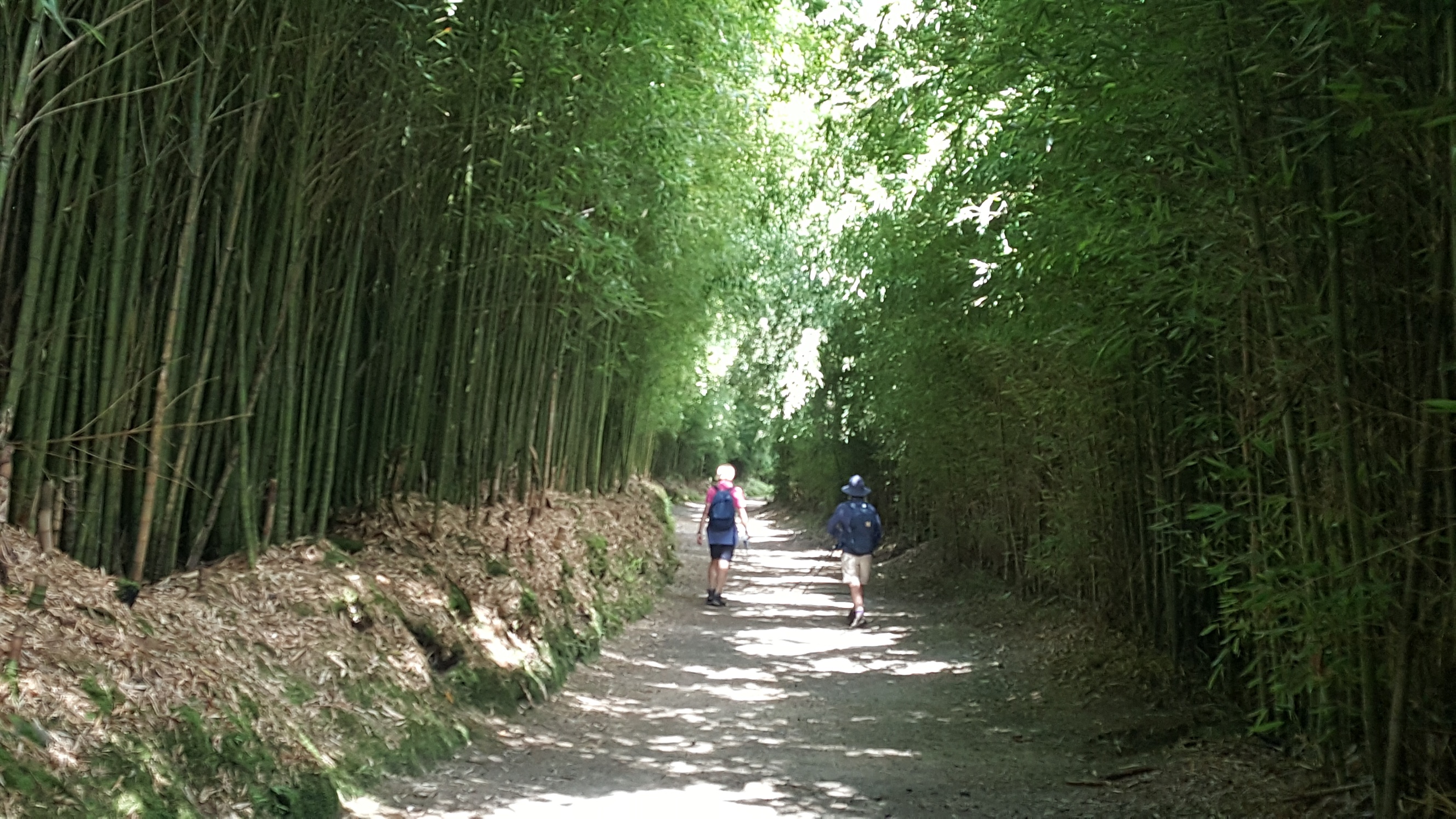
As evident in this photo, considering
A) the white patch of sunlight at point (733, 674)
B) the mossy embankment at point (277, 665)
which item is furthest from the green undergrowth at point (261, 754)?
the white patch of sunlight at point (733, 674)

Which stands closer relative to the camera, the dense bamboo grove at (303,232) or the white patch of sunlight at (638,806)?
the dense bamboo grove at (303,232)

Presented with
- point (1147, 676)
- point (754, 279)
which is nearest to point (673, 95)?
point (1147, 676)

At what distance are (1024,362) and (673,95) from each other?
2.57 meters

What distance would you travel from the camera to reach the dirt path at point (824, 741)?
168 inches

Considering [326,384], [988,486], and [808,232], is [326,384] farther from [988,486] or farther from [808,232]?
[808,232]

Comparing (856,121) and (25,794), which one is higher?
(856,121)

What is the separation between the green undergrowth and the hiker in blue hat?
12.4 ft

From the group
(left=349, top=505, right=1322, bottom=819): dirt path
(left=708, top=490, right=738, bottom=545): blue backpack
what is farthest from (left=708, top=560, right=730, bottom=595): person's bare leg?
(left=349, top=505, right=1322, bottom=819): dirt path

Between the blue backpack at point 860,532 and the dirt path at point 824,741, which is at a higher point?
the blue backpack at point 860,532

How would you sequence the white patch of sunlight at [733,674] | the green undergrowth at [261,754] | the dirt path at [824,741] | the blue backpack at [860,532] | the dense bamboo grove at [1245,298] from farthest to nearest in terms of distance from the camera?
1. the blue backpack at [860,532]
2. the white patch of sunlight at [733,674]
3. the dirt path at [824,741]
4. the dense bamboo grove at [1245,298]
5. the green undergrowth at [261,754]

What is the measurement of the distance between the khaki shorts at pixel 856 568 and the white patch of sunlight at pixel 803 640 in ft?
1.28

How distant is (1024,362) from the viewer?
7.25 meters

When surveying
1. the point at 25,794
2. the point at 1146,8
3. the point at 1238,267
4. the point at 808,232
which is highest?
the point at 808,232

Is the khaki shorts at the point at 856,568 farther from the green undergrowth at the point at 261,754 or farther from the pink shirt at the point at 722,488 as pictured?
the green undergrowth at the point at 261,754
